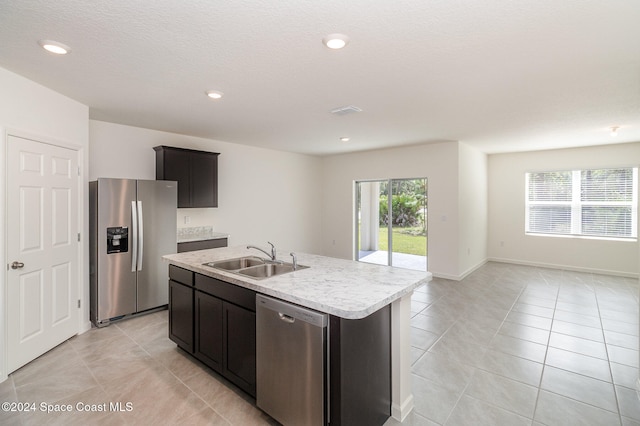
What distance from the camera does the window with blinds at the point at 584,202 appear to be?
18.7 ft

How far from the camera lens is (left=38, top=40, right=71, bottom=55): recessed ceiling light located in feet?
6.63

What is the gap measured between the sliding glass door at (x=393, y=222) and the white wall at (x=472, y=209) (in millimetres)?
679

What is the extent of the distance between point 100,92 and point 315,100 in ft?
6.91

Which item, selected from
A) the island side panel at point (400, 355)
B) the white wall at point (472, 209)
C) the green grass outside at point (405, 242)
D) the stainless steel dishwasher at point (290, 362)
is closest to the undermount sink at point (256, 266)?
the stainless steel dishwasher at point (290, 362)

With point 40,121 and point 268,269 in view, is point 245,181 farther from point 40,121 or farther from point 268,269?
point 268,269

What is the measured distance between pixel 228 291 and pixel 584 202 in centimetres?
722

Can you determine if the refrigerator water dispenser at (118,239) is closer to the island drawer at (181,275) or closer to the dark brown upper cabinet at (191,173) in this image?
the dark brown upper cabinet at (191,173)

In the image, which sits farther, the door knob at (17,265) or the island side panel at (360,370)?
the door knob at (17,265)

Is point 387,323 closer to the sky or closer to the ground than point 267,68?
closer to the ground

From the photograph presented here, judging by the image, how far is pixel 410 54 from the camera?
219 centimetres

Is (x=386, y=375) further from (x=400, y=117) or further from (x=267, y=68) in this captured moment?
(x=400, y=117)

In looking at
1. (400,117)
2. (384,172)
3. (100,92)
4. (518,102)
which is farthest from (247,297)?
(384,172)

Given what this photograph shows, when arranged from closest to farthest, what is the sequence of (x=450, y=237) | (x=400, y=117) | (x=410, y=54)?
(x=410, y=54) → (x=400, y=117) → (x=450, y=237)

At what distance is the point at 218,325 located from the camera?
238 cm
